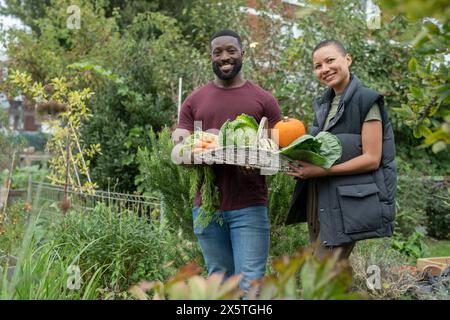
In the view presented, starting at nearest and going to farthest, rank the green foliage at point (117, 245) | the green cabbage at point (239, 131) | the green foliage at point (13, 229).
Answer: the green cabbage at point (239, 131), the green foliage at point (117, 245), the green foliage at point (13, 229)

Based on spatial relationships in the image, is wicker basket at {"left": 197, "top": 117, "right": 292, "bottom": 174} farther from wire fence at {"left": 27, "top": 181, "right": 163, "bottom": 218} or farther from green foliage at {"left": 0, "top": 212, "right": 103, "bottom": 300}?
wire fence at {"left": 27, "top": 181, "right": 163, "bottom": 218}

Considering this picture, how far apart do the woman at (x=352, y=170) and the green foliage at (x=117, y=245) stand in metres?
1.56

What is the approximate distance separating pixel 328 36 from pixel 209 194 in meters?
5.43

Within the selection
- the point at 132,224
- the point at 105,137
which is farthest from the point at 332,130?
the point at 105,137

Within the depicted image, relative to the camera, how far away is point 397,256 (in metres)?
5.45

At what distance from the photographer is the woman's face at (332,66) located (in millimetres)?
2799

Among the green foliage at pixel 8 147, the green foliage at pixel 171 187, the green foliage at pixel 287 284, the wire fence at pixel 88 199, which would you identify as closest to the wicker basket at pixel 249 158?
the green foliage at pixel 287 284

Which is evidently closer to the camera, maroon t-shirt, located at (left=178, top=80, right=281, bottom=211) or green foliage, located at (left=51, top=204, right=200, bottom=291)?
maroon t-shirt, located at (left=178, top=80, right=281, bottom=211)

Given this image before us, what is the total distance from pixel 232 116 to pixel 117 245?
4.71ft

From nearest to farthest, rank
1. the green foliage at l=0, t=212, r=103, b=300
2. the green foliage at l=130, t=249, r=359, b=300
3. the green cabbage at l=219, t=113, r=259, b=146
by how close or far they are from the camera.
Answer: the green foliage at l=130, t=249, r=359, b=300 → the green foliage at l=0, t=212, r=103, b=300 → the green cabbage at l=219, t=113, r=259, b=146

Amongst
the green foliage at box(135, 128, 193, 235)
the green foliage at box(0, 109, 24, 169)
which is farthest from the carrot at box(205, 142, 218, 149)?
the green foliage at box(0, 109, 24, 169)

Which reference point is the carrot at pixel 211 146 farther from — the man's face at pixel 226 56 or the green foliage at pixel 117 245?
the green foliage at pixel 117 245

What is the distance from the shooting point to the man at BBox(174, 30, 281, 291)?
9.93 ft

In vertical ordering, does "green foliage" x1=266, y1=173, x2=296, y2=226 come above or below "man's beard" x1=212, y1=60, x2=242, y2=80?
below
